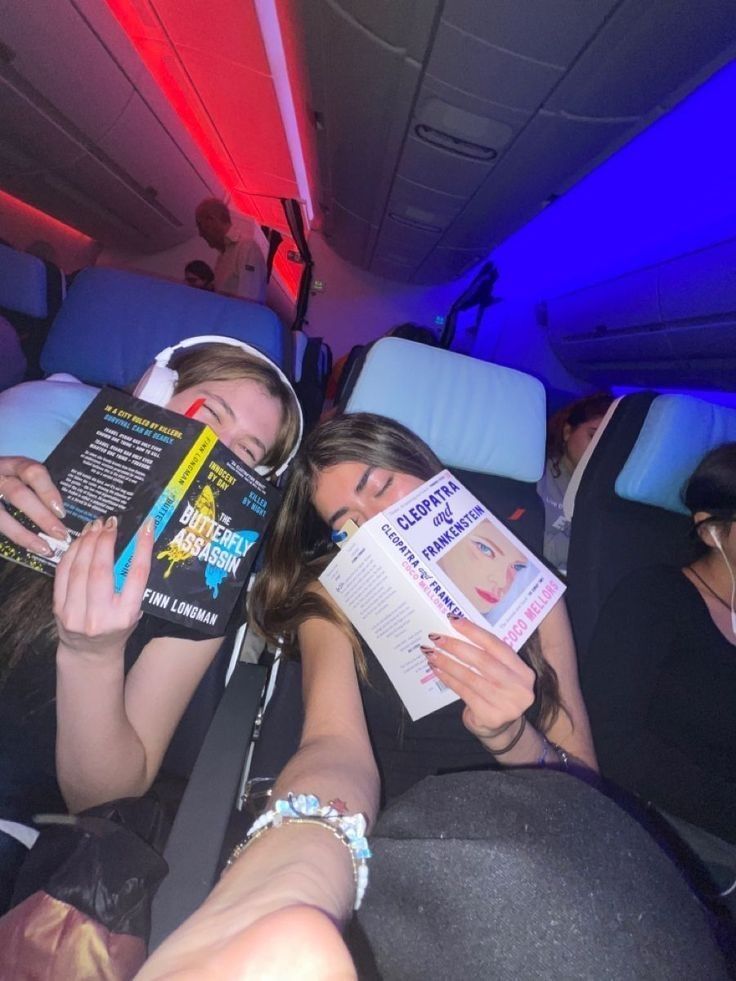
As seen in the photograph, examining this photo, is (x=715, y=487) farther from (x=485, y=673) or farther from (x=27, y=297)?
(x=27, y=297)

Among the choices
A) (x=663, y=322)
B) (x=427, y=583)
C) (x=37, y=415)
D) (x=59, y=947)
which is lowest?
(x=59, y=947)

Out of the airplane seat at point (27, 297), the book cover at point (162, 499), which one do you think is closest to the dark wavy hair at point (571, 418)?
the book cover at point (162, 499)

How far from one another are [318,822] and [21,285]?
262cm

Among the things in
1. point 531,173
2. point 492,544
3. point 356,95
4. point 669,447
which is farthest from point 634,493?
point 356,95

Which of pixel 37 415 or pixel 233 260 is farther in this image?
pixel 233 260

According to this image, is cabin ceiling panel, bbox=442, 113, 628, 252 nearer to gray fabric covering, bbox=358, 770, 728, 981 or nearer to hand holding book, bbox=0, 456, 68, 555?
hand holding book, bbox=0, 456, 68, 555

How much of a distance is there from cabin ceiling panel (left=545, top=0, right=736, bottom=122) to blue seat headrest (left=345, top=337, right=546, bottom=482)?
164cm

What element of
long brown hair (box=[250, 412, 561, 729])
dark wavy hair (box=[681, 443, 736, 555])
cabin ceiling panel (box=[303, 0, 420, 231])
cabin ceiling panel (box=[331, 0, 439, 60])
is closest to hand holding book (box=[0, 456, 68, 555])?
long brown hair (box=[250, 412, 561, 729])

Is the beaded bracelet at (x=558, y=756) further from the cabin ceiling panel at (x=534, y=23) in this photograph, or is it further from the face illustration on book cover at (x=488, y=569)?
the cabin ceiling panel at (x=534, y=23)

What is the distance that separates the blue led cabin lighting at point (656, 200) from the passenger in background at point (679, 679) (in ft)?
8.16

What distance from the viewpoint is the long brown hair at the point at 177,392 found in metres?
1.19

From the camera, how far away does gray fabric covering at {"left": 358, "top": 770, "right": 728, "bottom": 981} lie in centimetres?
53

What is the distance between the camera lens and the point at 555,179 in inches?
149

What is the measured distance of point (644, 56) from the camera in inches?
90.2
